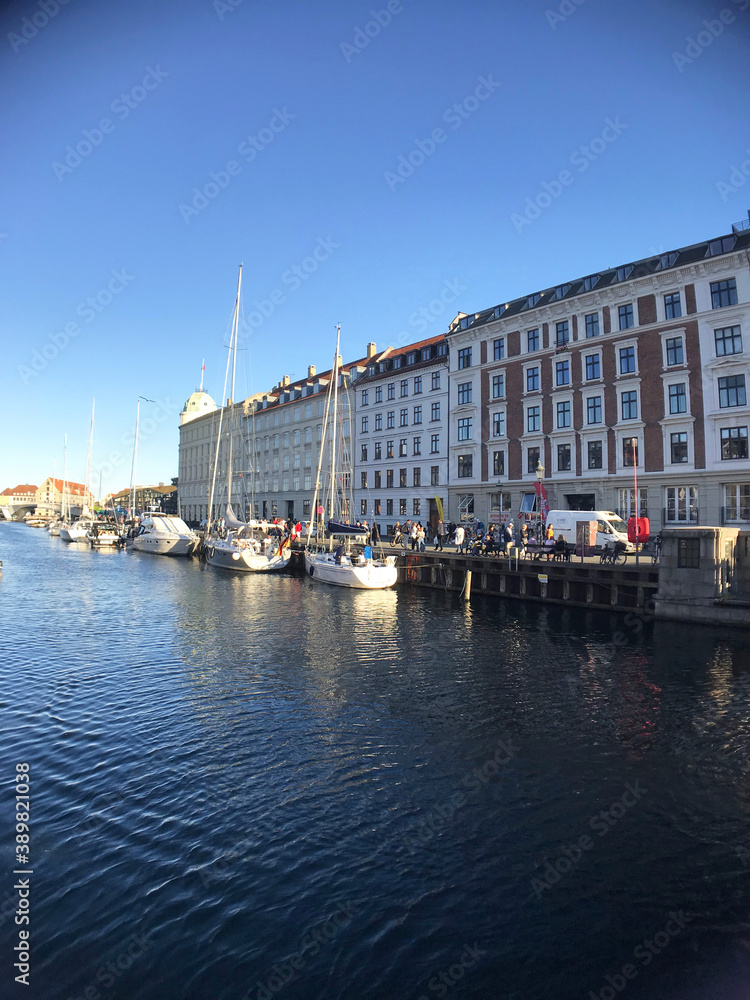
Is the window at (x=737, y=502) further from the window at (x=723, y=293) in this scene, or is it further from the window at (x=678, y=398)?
the window at (x=723, y=293)

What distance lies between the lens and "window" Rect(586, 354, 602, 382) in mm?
42469

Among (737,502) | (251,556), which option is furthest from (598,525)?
(251,556)

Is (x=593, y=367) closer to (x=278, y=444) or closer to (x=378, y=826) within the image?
(x=378, y=826)

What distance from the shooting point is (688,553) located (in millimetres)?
23766

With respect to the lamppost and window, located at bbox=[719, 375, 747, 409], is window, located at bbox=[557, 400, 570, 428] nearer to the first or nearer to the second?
the lamppost

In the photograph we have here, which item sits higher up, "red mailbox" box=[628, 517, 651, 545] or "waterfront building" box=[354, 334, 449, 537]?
"waterfront building" box=[354, 334, 449, 537]

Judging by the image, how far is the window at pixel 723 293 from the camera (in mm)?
35531

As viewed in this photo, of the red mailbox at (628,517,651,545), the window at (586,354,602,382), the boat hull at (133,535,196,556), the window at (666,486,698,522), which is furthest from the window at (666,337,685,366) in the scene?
the boat hull at (133,535,196,556)

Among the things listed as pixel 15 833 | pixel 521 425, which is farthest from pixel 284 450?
pixel 15 833

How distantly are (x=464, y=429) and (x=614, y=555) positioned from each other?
84.0 feet

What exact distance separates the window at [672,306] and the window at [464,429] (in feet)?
58.7

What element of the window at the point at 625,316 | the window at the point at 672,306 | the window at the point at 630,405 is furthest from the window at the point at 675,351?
the window at the point at 625,316

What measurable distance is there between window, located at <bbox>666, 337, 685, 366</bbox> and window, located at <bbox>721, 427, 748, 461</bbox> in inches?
218

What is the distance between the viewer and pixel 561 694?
49.8 ft
